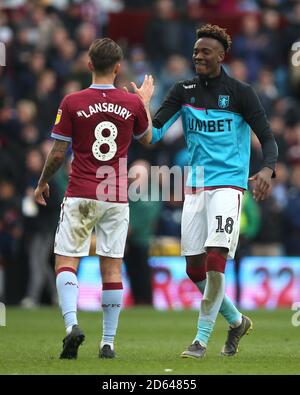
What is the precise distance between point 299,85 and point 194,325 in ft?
33.1

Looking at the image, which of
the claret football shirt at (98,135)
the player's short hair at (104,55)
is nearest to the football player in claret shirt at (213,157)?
the claret football shirt at (98,135)

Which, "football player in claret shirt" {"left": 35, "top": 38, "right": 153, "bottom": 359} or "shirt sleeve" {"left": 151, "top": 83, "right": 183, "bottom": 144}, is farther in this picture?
"shirt sleeve" {"left": 151, "top": 83, "right": 183, "bottom": 144}

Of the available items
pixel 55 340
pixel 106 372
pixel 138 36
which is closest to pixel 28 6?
pixel 138 36

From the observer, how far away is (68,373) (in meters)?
8.49

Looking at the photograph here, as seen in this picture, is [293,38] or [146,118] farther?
[293,38]

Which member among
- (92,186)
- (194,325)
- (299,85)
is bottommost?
(194,325)

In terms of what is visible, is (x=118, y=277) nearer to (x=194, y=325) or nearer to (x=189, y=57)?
(x=194, y=325)

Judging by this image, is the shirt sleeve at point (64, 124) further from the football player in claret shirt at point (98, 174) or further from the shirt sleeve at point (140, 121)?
the shirt sleeve at point (140, 121)

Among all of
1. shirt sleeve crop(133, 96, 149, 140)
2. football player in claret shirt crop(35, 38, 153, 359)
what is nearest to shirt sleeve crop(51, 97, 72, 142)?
football player in claret shirt crop(35, 38, 153, 359)

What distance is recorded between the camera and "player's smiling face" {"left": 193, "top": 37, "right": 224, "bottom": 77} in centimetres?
1009

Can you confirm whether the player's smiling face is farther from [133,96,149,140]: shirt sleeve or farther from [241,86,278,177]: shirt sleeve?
[133,96,149,140]: shirt sleeve

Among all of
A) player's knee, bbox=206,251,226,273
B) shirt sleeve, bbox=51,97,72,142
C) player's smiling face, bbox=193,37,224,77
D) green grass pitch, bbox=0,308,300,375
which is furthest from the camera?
player's smiling face, bbox=193,37,224,77

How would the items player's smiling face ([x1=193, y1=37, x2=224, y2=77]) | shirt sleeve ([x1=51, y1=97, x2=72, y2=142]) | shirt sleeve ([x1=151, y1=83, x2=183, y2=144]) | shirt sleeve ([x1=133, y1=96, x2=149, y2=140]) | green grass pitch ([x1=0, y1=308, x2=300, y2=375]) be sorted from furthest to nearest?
shirt sleeve ([x1=151, y1=83, x2=183, y2=144]) → player's smiling face ([x1=193, y1=37, x2=224, y2=77]) → shirt sleeve ([x1=133, y1=96, x2=149, y2=140]) → shirt sleeve ([x1=51, y1=97, x2=72, y2=142]) → green grass pitch ([x1=0, y1=308, x2=300, y2=375])

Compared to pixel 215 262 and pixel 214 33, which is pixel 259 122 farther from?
pixel 215 262
